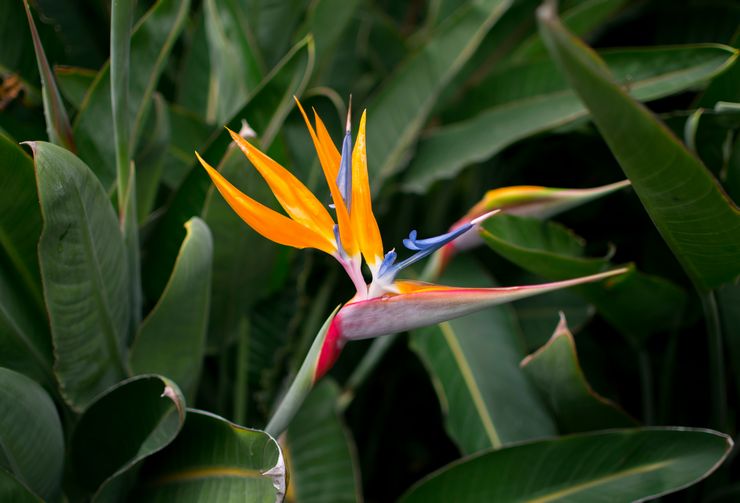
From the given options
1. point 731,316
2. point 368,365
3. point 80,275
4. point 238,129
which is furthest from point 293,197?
point 731,316

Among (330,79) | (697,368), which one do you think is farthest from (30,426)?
(697,368)

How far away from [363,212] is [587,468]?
13.8 inches

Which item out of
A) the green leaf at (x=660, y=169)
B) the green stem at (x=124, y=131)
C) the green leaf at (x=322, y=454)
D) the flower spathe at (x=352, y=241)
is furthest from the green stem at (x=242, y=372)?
the green leaf at (x=660, y=169)

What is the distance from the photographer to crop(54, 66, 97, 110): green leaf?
81 cm

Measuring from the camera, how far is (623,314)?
0.79 meters

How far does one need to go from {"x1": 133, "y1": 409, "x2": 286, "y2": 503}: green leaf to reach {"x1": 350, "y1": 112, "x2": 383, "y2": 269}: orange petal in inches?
5.5

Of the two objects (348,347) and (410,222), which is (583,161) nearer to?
(410,222)

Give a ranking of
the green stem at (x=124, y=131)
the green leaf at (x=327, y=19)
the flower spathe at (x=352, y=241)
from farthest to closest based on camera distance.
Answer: the green leaf at (x=327, y=19), the green stem at (x=124, y=131), the flower spathe at (x=352, y=241)

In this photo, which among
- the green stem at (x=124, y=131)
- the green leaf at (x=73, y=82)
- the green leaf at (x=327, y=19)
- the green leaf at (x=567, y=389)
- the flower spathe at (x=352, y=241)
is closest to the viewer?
the flower spathe at (x=352, y=241)

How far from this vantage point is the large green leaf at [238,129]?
2.45 feet

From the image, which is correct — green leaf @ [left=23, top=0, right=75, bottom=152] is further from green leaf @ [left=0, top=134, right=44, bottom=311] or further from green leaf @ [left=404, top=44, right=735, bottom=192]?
green leaf @ [left=404, top=44, right=735, bottom=192]

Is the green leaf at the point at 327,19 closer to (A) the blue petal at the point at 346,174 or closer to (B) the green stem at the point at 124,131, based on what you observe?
(B) the green stem at the point at 124,131

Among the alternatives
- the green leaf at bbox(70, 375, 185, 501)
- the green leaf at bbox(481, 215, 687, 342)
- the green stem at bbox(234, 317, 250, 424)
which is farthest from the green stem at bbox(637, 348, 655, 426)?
the green leaf at bbox(70, 375, 185, 501)

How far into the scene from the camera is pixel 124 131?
2.06 ft
